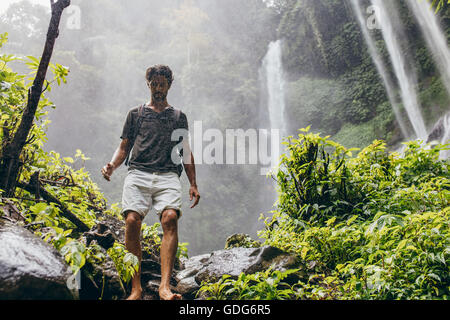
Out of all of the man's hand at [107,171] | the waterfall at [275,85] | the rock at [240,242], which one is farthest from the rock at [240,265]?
the waterfall at [275,85]

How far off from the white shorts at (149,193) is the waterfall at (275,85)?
636 inches

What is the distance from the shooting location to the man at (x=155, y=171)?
86.0 inches

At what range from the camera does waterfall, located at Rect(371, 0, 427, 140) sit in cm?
1277

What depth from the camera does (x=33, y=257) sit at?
1.39 m

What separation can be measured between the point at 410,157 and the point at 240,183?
17.3 m

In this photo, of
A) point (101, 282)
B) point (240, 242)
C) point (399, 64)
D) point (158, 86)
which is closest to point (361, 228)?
point (101, 282)

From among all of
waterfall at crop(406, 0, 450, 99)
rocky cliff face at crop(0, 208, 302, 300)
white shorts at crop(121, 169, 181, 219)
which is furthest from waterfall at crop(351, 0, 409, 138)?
white shorts at crop(121, 169, 181, 219)

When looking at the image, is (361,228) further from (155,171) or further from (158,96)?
(158,96)

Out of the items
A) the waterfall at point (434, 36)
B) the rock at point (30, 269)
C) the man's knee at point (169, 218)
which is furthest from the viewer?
the waterfall at point (434, 36)

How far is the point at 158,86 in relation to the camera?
2543 millimetres

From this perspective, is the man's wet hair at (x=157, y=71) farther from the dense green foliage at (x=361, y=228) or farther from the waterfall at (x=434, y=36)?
the waterfall at (x=434, y=36)

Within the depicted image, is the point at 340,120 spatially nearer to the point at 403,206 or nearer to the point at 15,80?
the point at 403,206

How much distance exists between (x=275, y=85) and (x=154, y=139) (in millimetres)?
18370
